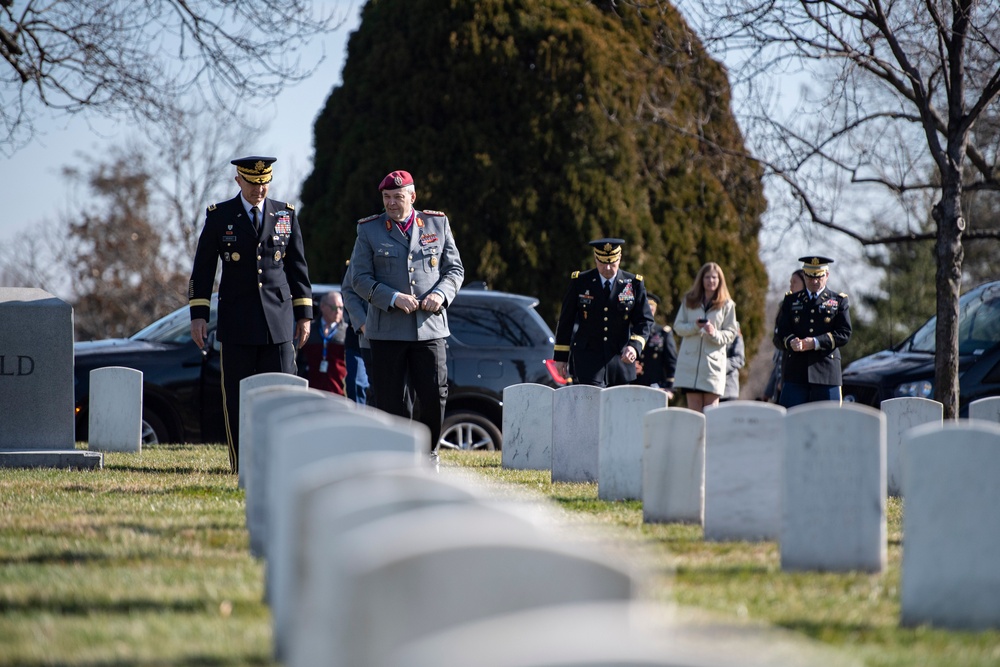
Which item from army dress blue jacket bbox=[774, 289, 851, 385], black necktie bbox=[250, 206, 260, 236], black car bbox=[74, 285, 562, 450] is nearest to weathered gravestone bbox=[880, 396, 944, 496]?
army dress blue jacket bbox=[774, 289, 851, 385]

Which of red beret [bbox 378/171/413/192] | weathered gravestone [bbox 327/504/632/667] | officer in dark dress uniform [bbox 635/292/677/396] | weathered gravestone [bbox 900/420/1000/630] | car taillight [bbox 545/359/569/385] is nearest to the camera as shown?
weathered gravestone [bbox 327/504/632/667]

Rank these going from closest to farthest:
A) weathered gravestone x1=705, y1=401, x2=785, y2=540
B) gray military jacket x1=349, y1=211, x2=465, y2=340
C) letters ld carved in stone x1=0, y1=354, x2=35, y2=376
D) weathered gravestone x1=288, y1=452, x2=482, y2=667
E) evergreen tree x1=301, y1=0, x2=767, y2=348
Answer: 1. weathered gravestone x1=288, y1=452, x2=482, y2=667
2. weathered gravestone x1=705, y1=401, x2=785, y2=540
3. gray military jacket x1=349, y1=211, x2=465, y2=340
4. letters ld carved in stone x1=0, y1=354, x2=35, y2=376
5. evergreen tree x1=301, y1=0, x2=767, y2=348

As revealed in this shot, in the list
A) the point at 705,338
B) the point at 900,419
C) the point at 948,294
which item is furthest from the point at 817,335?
the point at 900,419

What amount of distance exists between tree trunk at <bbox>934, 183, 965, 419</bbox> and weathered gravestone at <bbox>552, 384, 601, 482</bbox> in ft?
11.2

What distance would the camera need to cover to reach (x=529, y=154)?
21.0m

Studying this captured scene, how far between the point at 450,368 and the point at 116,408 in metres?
3.32

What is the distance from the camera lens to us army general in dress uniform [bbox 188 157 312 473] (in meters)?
8.48

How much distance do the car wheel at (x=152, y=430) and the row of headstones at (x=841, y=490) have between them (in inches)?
243

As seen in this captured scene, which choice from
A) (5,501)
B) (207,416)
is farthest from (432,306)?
(207,416)

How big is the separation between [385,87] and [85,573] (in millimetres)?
18274

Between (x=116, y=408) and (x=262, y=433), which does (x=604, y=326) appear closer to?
(x=116, y=408)

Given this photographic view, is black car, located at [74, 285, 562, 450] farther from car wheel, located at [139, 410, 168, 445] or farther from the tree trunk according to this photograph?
the tree trunk

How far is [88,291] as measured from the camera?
1379 inches

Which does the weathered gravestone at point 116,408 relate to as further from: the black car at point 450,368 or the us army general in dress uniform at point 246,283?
the us army general in dress uniform at point 246,283
